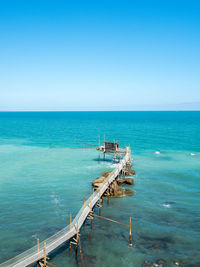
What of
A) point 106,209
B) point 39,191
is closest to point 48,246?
point 106,209

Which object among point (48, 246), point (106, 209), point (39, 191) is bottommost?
point (106, 209)

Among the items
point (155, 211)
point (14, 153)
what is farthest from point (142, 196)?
point (14, 153)

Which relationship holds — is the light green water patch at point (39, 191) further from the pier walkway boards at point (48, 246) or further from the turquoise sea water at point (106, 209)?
the pier walkway boards at point (48, 246)

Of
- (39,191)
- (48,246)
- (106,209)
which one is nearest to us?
(48,246)

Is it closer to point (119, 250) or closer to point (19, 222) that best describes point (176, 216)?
point (119, 250)

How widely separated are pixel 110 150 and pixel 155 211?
27.8 meters

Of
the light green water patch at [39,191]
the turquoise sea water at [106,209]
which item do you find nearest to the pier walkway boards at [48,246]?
the turquoise sea water at [106,209]

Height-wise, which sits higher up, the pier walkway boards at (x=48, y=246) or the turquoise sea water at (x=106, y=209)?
the pier walkway boards at (x=48, y=246)

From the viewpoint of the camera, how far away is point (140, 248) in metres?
25.3

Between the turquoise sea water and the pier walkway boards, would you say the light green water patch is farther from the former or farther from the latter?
the pier walkway boards

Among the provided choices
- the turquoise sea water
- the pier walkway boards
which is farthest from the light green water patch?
the pier walkway boards

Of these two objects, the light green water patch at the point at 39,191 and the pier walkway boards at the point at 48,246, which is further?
the light green water patch at the point at 39,191

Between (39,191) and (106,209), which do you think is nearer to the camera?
(106,209)

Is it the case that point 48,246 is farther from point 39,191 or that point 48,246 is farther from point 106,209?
point 39,191
